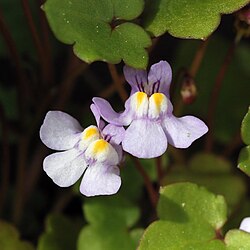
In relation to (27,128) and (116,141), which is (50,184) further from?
(116,141)

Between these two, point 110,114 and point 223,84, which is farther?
point 223,84

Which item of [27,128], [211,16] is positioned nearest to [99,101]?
[211,16]

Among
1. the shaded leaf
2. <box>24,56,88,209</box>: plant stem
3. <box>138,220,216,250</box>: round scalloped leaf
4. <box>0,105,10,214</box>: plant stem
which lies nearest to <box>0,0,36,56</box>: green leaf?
<box>24,56,88,209</box>: plant stem

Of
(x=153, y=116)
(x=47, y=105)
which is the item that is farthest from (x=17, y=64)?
(x=153, y=116)

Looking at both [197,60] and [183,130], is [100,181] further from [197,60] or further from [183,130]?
[197,60]

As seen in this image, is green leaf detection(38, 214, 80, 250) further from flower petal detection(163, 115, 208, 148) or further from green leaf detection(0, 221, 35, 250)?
flower petal detection(163, 115, 208, 148)
